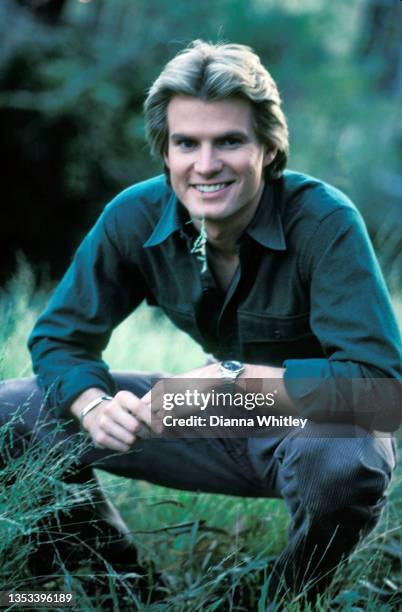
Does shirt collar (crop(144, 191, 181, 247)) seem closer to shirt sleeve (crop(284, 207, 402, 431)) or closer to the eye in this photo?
the eye

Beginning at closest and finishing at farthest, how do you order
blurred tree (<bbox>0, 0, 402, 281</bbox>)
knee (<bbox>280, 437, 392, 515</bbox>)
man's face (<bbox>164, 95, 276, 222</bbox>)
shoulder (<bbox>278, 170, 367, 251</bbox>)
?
knee (<bbox>280, 437, 392, 515</bbox>)
shoulder (<bbox>278, 170, 367, 251</bbox>)
man's face (<bbox>164, 95, 276, 222</bbox>)
blurred tree (<bbox>0, 0, 402, 281</bbox>)

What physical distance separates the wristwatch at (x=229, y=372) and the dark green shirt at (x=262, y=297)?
11 centimetres

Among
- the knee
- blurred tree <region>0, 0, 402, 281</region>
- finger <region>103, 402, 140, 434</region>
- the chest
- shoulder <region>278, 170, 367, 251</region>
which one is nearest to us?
the knee

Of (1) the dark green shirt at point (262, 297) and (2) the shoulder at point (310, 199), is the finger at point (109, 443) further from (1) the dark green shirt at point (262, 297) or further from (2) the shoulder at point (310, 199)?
(2) the shoulder at point (310, 199)

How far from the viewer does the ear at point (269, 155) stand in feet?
7.74

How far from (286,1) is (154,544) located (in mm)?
7136

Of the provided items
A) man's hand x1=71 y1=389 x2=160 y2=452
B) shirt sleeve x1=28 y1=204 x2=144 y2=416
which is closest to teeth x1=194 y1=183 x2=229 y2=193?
shirt sleeve x1=28 y1=204 x2=144 y2=416

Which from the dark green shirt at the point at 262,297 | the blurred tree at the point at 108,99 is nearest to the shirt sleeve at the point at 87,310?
the dark green shirt at the point at 262,297

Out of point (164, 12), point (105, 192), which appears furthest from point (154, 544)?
point (164, 12)

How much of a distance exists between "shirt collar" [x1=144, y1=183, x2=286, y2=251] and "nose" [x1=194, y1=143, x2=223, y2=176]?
0.15 metres

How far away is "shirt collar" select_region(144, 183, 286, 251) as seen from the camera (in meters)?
2.18

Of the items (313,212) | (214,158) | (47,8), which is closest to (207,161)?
(214,158)

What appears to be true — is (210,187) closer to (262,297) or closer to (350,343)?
(262,297)

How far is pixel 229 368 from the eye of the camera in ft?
6.64
